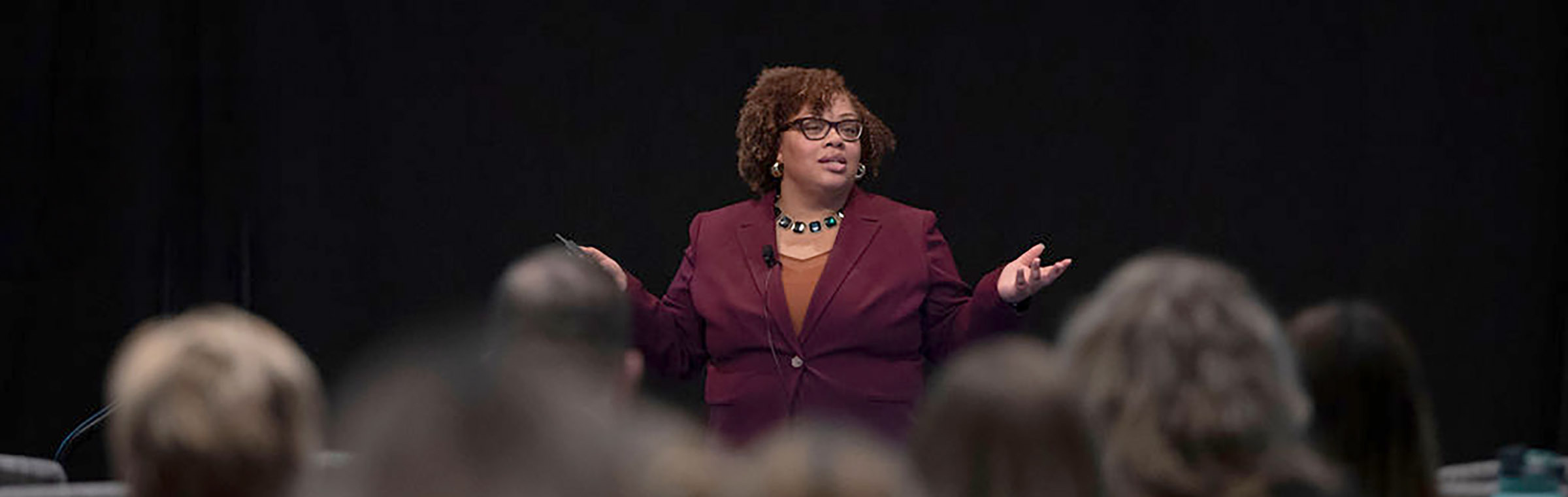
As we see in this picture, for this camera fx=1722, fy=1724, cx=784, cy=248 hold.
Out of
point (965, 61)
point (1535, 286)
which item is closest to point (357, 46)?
point (965, 61)

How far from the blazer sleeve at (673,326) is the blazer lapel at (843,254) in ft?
0.94

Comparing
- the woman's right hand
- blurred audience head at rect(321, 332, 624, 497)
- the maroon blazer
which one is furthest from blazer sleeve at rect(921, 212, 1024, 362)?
blurred audience head at rect(321, 332, 624, 497)

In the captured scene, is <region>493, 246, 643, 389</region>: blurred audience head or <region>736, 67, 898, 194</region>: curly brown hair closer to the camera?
<region>493, 246, 643, 389</region>: blurred audience head

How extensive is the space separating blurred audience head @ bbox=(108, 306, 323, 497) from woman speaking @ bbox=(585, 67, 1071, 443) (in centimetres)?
222

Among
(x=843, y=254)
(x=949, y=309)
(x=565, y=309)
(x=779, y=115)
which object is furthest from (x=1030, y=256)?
(x=565, y=309)

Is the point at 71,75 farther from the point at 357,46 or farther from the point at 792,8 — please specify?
the point at 792,8

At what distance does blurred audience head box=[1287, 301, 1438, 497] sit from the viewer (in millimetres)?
1671

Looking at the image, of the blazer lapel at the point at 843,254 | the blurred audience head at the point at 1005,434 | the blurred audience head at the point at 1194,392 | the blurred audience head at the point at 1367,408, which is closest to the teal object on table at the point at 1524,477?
the blurred audience head at the point at 1367,408

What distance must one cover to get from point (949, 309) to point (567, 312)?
7.86 ft

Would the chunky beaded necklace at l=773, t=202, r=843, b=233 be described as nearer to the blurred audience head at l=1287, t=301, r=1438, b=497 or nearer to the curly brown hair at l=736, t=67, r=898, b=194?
the curly brown hair at l=736, t=67, r=898, b=194

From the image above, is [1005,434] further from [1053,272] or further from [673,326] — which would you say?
[673,326]

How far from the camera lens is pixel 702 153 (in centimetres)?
482

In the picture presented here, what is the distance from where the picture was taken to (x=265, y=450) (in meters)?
1.35

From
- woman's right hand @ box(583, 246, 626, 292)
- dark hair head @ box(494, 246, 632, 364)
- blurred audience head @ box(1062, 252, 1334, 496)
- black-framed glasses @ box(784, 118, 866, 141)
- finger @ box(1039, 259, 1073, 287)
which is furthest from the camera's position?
black-framed glasses @ box(784, 118, 866, 141)
